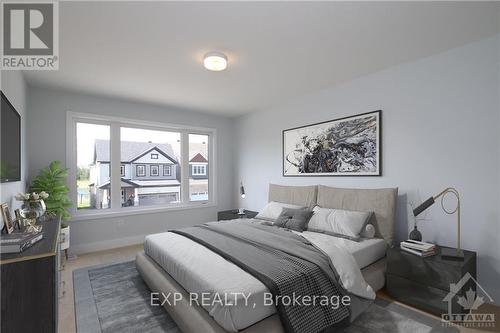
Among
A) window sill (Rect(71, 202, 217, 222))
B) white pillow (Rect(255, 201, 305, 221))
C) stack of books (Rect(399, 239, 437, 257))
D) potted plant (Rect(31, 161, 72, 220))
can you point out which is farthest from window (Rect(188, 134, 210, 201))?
stack of books (Rect(399, 239, 437, 257))

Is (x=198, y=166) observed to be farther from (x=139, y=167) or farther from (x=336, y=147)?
(x=336, y=147)

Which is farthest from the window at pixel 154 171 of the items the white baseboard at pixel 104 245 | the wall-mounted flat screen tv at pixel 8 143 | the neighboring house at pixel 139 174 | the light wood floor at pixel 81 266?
the wall-mounted flat screen tv at pixel 8 143

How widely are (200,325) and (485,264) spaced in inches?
106

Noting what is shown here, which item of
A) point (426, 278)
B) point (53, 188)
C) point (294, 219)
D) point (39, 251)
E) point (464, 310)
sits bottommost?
point (464, 310)

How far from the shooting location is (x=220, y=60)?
262 centimetres

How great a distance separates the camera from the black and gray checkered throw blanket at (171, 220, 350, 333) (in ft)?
5.69

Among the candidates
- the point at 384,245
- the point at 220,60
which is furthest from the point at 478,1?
the point at 384,245

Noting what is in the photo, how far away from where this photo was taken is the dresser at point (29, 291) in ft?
4.77

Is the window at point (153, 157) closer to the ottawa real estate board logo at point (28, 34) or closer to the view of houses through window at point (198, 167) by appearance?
the view of houses through window at point (198, 167)

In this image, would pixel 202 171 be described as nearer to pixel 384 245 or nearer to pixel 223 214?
pixel 223 214

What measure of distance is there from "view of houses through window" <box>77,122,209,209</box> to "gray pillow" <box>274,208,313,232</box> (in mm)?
2500

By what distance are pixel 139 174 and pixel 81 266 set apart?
Result: 1767 mm

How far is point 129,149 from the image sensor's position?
4559 mm

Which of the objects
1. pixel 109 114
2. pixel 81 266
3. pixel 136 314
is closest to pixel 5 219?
pixel 136 314
